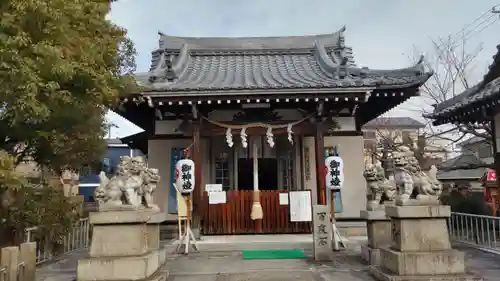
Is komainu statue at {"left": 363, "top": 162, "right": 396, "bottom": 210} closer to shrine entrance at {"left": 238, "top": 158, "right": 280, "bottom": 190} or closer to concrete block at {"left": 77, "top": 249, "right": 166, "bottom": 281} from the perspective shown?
shrine entrance at {"left": 238, "top": 158, "right": 280, "bottom": 190}

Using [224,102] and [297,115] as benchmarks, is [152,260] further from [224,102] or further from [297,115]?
[297,115]

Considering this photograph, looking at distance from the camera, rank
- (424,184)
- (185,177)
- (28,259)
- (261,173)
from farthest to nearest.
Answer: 1. (261,173)
2. (185,177)
3. (28,259)
4. (424,184)

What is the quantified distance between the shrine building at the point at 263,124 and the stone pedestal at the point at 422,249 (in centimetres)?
444

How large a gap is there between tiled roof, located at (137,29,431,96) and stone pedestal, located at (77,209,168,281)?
4.76m

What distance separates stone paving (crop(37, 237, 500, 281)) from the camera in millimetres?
6707

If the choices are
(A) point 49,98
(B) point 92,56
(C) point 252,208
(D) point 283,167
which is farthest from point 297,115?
(A) point 49,98

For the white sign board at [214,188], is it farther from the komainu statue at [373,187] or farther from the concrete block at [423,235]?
the concrete block at [423,235]

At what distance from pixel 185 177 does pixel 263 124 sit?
2.70 metres

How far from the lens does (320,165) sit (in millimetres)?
10750

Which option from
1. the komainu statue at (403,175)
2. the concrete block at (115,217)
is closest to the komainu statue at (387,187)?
the komainu statue at (403,175)

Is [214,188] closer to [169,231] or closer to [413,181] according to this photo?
[169,231]

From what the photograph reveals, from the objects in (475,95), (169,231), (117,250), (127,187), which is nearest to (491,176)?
(475,95)

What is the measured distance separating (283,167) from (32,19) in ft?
26.4

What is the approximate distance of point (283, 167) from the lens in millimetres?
12211
